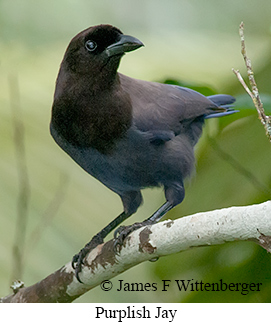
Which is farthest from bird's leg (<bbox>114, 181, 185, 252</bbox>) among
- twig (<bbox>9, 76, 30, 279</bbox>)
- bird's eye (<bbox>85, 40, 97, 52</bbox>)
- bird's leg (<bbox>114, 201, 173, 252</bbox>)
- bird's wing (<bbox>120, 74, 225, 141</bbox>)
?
bird's eye (<bbox>85, 40, 97, 52</bbox>)

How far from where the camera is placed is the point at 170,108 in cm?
267

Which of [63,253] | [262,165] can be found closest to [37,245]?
[63,253]

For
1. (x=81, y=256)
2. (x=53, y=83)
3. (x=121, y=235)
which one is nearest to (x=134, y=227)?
(x=121, y=235)

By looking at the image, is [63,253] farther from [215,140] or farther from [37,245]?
[215,140]

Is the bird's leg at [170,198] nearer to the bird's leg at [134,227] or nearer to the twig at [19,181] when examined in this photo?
the bird's leg at [134,227]

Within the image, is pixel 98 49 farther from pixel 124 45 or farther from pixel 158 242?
pixel 158 242

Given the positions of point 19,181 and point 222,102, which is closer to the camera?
point 222,102

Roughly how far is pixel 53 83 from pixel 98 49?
2.63ft

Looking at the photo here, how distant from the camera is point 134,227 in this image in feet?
7.55

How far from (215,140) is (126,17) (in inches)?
35.3

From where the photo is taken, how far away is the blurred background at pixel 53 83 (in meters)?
2.85

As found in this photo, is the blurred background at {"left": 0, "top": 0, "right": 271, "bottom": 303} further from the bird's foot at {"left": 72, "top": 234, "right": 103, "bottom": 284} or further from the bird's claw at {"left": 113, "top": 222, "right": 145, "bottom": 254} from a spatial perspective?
the bird's claw at {"left": 113, "top": 222, "right": 145, "bottom": 254}

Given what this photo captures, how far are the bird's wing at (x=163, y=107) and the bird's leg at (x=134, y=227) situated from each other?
314mm

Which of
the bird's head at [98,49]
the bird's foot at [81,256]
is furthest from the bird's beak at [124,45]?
the bird's foot at [81,256]
